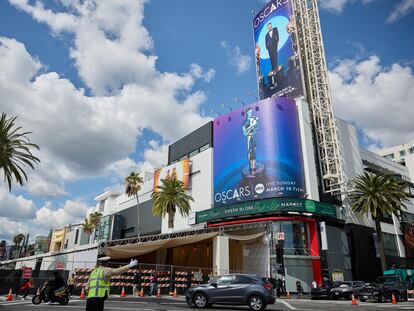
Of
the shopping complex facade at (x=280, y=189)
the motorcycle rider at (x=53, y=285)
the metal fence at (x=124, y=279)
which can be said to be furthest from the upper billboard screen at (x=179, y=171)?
the motorcycle rider at (x=53, y=285)

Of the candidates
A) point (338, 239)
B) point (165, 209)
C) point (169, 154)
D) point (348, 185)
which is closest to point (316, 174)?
point (348, 185)

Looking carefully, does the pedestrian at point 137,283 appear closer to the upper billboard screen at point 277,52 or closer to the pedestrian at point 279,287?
the pedestrian at point 279,287

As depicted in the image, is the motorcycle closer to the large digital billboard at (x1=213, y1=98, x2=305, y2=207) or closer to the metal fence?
the metal fence

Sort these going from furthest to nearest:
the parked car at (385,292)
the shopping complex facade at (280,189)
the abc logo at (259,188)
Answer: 1. the abc logo at (259,188)
2. the shopping complex facade at (280,189)
3. the parked car at (385,292)

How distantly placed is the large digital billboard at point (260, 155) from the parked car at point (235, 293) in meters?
26.1

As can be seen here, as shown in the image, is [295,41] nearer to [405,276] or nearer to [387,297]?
[405,276]

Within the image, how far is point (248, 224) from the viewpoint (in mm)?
38969

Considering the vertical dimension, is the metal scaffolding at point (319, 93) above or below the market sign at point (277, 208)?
above

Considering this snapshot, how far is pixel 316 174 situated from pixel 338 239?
328 inches

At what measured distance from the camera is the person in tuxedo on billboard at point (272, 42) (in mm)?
53153


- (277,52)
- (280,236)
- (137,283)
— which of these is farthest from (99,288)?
(277,52)

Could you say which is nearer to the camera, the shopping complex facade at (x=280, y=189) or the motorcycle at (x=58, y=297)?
the motorcycle at (x=58, y=297)

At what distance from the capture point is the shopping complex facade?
38375 millimetres

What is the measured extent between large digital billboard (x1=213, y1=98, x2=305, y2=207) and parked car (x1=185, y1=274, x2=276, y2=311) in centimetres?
2610
